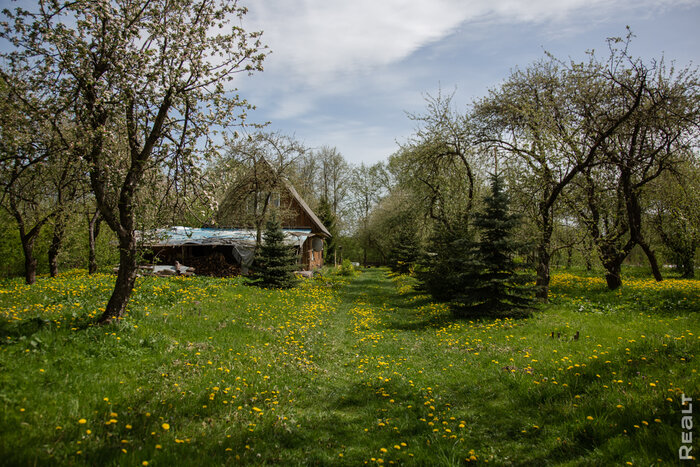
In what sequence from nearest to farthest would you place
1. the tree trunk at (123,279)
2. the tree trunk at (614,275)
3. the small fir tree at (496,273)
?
the tree trunk at (123,279) < the small fir tree at (496,273) < the tree trunk at (614,275)

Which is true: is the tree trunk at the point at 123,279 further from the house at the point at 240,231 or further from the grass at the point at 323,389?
the house at the point at 240,231

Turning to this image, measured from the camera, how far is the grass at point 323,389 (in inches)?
147

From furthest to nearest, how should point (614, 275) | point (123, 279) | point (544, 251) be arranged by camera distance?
point (614, 275), point (544, 251), point (123, 279)

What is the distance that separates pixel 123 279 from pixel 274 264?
10.4 meters

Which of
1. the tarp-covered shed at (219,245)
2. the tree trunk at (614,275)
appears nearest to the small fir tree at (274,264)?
the tarp-covered shed at (219,245)

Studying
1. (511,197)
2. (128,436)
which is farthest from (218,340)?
(511,197)

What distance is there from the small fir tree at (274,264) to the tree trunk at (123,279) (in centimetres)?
987

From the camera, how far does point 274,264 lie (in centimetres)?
1748

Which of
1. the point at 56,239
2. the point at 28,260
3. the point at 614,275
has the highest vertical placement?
the point at 56,239

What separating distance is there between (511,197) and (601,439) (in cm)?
1100

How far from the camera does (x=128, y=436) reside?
3682mm

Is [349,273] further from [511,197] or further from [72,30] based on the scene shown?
[72,30]

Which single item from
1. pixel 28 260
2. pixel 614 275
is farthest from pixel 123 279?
pixel 614 275

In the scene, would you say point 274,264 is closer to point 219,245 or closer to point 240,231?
point 240,231
